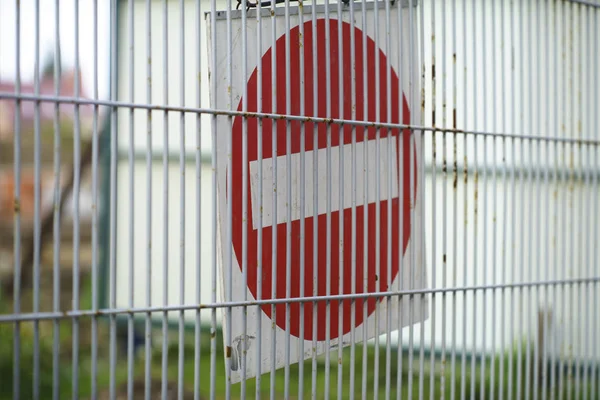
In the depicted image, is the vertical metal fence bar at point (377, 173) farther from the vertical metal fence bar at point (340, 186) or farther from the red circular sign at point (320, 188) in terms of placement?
the vertical metal fence bar at point (340, 186)

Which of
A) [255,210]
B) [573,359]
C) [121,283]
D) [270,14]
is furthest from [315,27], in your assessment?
[121,283]

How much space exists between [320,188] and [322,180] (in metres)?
0.02

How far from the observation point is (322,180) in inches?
81.2

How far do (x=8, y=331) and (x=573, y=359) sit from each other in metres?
3.21

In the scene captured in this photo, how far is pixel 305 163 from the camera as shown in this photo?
2.01m

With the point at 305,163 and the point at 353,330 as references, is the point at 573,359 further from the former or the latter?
the point at 305,163

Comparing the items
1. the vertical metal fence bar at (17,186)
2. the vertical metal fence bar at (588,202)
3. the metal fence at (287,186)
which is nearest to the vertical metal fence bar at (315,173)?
the metal fence at (287,186)

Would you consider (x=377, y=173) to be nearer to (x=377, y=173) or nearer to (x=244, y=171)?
(x=377, y=173)

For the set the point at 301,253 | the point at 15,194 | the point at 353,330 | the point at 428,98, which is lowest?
the point at 353,330

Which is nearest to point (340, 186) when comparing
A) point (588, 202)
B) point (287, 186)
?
point (287, 186)

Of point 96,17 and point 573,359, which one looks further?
point 573,359

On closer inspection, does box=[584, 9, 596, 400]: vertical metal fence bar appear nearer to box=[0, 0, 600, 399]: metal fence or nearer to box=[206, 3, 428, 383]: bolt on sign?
box=[0, 0, 600, 399]: metal fence

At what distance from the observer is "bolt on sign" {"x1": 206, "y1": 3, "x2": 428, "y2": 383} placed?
1.91 metres

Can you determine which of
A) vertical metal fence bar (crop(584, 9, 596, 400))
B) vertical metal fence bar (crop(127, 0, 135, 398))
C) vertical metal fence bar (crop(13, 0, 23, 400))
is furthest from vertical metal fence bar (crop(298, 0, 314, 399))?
vertical metal fence bar (crop(584, 9, 596, 400))
